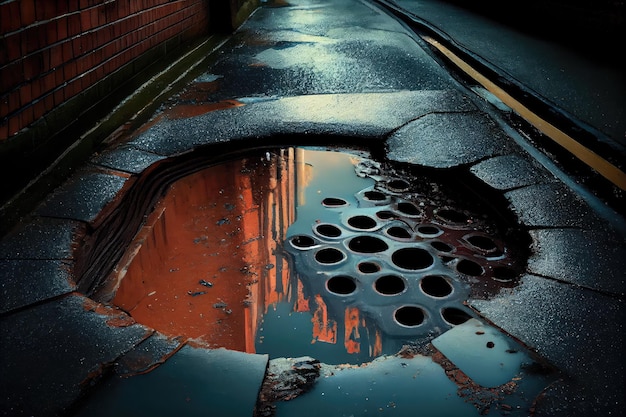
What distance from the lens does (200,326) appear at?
1.88 metres

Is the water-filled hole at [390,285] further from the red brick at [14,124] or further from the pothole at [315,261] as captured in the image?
the red brick at [14,124]

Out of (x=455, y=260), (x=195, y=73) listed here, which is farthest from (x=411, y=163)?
(x=195, y=73)

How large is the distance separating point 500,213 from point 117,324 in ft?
5.63

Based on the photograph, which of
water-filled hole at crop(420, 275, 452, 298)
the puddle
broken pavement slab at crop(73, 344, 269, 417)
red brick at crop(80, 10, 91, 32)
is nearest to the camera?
broken pavement slab at crop(73, 344, 269, 417)

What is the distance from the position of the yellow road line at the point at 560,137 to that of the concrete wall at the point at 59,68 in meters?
2.70

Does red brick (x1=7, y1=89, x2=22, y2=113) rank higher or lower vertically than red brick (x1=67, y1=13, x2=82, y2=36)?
lower

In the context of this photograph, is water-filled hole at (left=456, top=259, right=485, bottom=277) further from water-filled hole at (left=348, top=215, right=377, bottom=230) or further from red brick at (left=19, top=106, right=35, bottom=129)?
red brick at (left=19, top=106, right=35, bottom=129)

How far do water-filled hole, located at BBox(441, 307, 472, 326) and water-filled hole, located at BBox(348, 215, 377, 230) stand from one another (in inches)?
25.0

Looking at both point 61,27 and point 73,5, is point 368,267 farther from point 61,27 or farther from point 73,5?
point 73,5

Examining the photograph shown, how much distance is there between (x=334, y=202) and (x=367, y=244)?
435 millimetres

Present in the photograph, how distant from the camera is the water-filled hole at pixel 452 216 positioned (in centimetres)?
256

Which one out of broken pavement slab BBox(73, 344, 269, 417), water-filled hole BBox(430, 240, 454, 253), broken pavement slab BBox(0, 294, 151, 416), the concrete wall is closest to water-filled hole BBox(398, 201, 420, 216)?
water-filled hole BBox(430, 240, 454, 253)

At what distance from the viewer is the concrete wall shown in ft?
7.82

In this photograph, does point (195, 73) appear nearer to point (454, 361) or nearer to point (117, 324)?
point (117, 324)
